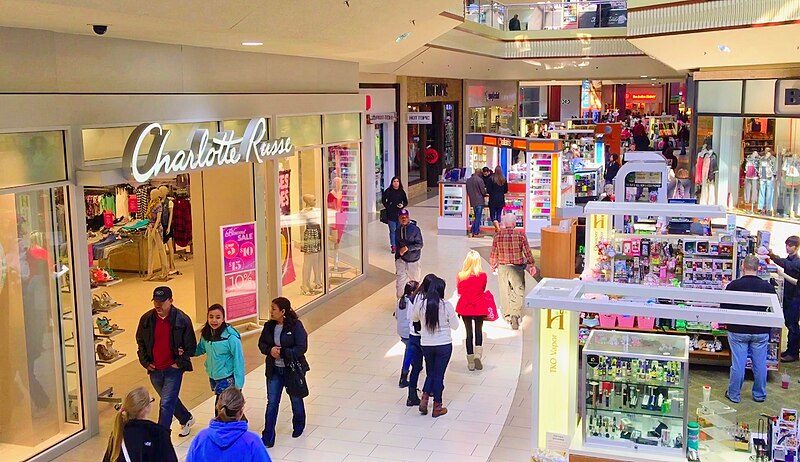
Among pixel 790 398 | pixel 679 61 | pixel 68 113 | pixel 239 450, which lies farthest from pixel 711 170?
pixel 239 450

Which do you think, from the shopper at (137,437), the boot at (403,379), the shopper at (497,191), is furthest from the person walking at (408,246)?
the shopper at (137,437)

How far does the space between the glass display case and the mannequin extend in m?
7.09

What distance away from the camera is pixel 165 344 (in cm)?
745

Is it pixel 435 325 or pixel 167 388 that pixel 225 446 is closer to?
pixel 167 388

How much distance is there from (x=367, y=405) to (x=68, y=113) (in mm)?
4015

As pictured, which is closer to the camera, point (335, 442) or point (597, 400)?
point (597, 400)

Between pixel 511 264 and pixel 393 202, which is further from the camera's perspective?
pixel 393 202

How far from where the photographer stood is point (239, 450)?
16.3 ft

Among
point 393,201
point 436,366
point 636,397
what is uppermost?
point 393,201

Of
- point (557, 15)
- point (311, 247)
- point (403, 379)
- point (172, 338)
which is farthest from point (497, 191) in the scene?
point (172, 338)

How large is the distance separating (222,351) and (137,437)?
2374mm

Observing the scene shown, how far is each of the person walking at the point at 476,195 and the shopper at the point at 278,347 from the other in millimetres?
10846

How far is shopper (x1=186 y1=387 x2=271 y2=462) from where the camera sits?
496cm

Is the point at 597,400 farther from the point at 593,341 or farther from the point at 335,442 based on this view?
the point at 335,442
